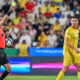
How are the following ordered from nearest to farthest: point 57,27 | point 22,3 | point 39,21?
point 57,27 < point 39,21 < point 22,3

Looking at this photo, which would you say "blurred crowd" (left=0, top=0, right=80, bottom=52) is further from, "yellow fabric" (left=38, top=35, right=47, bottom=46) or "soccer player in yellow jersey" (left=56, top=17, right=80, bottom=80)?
"soccer player in yellow jersey" (left=56, top=17, right=80, bottom=80)

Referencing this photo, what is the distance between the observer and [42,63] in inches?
599

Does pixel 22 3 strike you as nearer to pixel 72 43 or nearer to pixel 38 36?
pixel 38 36

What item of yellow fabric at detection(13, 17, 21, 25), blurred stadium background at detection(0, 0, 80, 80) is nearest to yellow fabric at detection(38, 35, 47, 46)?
blurred stadium background at detection(0, 0, 80, 80)

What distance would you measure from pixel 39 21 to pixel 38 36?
4.07 ft

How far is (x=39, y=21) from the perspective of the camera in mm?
18984

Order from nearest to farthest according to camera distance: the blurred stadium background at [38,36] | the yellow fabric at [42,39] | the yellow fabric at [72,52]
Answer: the yellow fabric at [72,52]
the blurred stadium background at [38,36]
the yellow fabric at [42,39]

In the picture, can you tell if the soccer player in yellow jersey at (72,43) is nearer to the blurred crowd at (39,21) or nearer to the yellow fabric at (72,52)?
the yellow fabric at (72,52)

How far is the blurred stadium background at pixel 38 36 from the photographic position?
15.1 m

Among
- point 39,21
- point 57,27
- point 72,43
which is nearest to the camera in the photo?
point 72,43

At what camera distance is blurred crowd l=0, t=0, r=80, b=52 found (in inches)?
688

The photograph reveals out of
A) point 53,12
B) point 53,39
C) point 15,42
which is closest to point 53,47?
point 53,39

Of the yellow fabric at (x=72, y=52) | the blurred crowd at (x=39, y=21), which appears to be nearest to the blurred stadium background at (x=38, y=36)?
the blurred crowd at (x=39, y=21)

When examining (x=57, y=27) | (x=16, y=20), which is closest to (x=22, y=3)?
(x=16, y=20)
